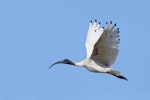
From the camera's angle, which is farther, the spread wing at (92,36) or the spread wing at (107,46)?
the spread wing at (92,36)

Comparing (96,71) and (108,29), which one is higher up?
(108,29)

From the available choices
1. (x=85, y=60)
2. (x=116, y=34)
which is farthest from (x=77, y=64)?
(x=116, y=34)

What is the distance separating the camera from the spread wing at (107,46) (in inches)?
797

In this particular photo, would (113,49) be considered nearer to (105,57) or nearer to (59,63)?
(105,57)

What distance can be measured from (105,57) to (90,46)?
2.43ft

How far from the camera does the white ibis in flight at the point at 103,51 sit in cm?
2027

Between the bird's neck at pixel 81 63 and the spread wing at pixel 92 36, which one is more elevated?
the spread wing at pixel 92 36

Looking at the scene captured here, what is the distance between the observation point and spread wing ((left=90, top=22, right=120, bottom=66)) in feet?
66.4

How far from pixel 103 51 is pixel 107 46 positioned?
0.25 meters

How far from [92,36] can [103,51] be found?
796mm

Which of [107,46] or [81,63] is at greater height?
[107,46]

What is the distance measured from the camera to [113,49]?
20.5 m

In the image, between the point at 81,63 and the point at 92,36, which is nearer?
the point at 81,63

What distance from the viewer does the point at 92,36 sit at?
21.2m
